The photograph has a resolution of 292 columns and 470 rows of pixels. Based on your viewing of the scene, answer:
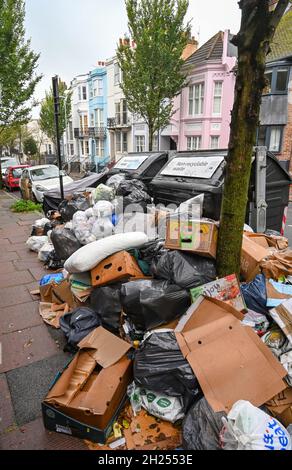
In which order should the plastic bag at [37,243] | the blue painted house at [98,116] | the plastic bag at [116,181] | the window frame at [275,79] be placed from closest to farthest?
1. the plastic bag at [116,181]
2. the plastic bag at [37,243]
3. the window frame at [275,79]
4. the blue painted house at [98,116]

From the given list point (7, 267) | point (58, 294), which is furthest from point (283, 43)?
point (58, 294)

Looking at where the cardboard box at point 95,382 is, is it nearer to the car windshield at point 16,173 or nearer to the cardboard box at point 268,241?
the cardboard box at point 268,241

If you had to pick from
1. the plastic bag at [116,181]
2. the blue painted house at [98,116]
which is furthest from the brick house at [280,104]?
the blue painted house at [98,116]

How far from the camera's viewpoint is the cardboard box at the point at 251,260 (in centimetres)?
288

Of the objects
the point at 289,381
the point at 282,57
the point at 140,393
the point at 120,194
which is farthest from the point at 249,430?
the point at 282,57

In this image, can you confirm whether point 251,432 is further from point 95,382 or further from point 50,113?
point 50,113

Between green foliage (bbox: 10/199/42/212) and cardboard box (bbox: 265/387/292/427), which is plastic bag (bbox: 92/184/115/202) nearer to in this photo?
cardboard box (bbox: 265/387/292/427)

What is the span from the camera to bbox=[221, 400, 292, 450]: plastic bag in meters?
1.62

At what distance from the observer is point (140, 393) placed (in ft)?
7.42

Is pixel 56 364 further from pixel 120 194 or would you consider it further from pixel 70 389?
pixel 120 194

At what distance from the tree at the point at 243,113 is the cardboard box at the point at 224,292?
17 centimetres

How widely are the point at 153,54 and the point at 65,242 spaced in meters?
12.4
